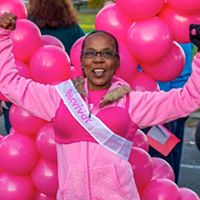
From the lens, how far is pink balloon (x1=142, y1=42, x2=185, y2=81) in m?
3.29

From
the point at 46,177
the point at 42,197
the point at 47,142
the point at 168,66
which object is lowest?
the point at 42,197

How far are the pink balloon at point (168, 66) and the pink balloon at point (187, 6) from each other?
210 millimetres

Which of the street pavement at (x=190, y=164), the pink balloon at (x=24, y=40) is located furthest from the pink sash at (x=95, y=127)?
the street pavement at (x=190, y=164)

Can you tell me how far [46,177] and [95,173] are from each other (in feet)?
2.00

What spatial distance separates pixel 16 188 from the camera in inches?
137

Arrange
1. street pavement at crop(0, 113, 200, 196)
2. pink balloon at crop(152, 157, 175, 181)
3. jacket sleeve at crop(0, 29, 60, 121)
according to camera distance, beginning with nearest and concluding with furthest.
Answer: jacket sleeve at crop(0, 29, 60, 121) < pink balloon at crop(152, 157, 175, 181) < street pavement at crop(0, 113, 200, 196)

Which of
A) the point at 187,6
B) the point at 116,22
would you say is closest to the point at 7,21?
the point at 116,22

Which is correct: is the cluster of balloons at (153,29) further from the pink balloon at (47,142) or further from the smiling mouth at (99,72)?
the pink balloon at (47,142)

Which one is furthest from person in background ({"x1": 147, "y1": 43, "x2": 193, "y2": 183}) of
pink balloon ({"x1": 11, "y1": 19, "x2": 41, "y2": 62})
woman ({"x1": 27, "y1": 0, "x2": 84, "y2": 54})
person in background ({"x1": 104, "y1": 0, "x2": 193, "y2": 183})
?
pink balloon ({"x1": 11, "y1": 19, "x2": 41, "y2": 62})

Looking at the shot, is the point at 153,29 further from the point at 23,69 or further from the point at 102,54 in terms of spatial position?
the point at 23,69

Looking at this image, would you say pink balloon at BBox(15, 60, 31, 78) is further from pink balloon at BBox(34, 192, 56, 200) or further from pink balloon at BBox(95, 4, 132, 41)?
pink balloon at BBox(34, 192, 56, 200)

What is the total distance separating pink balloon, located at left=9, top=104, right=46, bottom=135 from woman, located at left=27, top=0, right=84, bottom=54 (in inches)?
34.8

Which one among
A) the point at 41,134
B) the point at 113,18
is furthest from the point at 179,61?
the point at 41,134

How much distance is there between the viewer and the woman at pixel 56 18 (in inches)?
163
